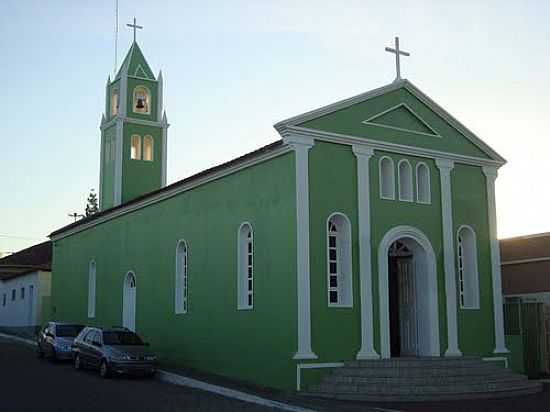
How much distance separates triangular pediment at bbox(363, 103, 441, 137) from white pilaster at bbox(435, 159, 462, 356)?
925mm

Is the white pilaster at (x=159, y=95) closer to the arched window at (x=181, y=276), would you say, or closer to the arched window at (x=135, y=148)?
the arched window at (x=135, y=148)

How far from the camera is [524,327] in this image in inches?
858

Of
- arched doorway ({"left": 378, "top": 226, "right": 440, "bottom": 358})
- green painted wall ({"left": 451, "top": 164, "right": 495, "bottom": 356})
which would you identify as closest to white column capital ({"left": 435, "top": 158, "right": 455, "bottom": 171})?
green painted wall ({"left": 451, "top": 164, "right": 495, "bottom": 356})

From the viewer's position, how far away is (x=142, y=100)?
1268 inches

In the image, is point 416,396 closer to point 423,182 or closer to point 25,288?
point 423,182

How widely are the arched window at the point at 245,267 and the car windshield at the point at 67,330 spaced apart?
26.1 feet

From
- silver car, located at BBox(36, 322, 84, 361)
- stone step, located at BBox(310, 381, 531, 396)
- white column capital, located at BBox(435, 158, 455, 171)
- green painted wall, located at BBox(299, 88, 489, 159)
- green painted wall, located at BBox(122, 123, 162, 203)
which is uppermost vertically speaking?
green painted wall, located at BBox(122, 123, 162, 203)

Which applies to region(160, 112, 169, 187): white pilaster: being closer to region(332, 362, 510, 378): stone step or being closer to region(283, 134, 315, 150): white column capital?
region(283, 134, 315, 150): white column capital

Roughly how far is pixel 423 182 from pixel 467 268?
9.24 feet

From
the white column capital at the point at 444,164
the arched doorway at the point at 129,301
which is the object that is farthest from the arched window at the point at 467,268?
the arched doorway at the point at 129,301

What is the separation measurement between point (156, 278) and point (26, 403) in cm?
885

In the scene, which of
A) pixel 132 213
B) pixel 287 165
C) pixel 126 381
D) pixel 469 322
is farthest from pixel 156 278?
pixel 469 322

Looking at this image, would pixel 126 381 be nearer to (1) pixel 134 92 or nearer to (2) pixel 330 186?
(2) pixel 330 186

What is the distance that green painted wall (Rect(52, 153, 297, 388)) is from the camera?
17.5 meters
